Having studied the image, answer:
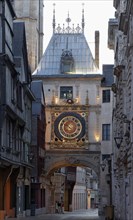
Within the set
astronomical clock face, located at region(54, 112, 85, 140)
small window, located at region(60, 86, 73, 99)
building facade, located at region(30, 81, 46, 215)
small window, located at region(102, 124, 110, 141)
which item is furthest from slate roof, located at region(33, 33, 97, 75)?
small window, located at region(102, 124, 110, 141)

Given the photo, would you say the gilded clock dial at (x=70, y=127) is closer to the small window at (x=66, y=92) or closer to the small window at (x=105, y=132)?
the small window at (x=66, y=92)

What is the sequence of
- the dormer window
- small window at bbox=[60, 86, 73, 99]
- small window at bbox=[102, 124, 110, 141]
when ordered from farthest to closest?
the dormer window → small window at bbox=[60, 86, 73, 99] → small window at bbox=[102, 124, 110, 141]

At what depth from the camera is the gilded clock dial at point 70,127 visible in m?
68.9

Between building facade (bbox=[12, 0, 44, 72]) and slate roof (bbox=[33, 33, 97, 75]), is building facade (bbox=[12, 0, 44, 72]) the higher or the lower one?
the higher one

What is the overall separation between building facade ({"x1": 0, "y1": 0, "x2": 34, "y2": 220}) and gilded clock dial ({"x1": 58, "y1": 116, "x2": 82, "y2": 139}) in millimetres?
12434

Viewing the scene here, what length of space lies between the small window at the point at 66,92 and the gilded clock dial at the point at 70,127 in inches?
94.6

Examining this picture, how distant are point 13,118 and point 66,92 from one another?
2636 centimetres

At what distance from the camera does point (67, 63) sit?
2881 inches

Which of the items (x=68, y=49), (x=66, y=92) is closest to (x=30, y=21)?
(x=68, y=49)

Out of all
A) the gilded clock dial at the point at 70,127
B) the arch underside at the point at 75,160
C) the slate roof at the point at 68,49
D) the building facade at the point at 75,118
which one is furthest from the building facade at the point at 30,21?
the arch underside at the point at 75,160

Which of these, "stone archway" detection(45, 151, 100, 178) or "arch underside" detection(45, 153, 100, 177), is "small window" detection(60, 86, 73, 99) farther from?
"arch underside" detection(45, 153, 100, 177)

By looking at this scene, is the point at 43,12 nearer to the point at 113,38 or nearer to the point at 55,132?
the point at 55,132

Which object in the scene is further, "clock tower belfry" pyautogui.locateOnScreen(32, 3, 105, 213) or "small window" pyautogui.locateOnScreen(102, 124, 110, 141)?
"clock tower belfry" pyautogui.locateOnScreen(32, 3, 105, 213)

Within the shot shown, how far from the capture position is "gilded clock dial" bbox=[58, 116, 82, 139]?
226 ft
